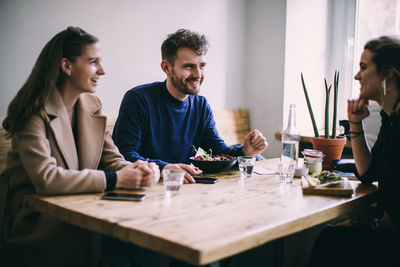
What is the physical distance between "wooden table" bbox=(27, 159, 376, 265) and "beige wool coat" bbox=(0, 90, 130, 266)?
0.06 metres

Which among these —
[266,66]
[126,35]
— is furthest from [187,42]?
[266,66]

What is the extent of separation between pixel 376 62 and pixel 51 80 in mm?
1281

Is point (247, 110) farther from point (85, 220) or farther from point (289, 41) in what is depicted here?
point (85, 220)

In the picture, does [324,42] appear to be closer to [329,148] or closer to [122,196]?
[329,148]

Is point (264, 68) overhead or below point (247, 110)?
overhead

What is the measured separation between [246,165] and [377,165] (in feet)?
1.79

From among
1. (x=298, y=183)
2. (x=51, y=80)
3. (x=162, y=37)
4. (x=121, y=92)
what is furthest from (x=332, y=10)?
(x=51, y=80)

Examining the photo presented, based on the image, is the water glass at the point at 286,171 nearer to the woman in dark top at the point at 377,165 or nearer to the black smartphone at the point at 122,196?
the woman in dark top at the point at 377,165

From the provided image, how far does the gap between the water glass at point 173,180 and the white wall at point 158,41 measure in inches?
48.7

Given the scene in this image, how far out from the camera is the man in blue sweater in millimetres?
2111

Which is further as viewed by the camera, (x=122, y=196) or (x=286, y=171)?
(x=286, y=171)

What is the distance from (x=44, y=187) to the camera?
4.24 feet

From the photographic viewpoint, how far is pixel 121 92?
2.68 meters

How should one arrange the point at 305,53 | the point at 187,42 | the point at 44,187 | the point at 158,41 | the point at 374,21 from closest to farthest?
the point at 44,187
the point at 187,42
the point at 158,41
the point at 374,21
the point at 305,53
